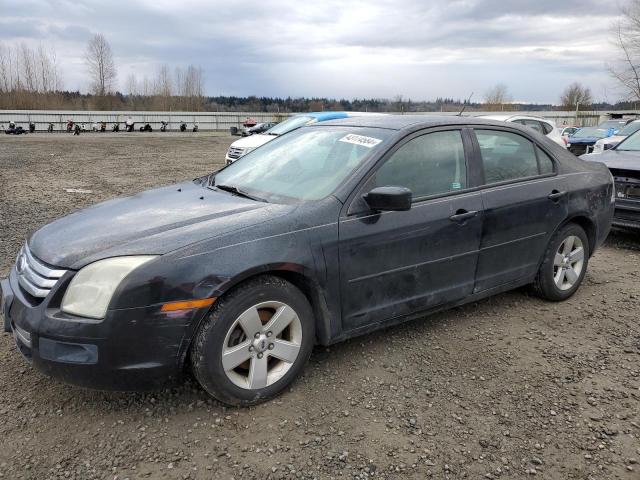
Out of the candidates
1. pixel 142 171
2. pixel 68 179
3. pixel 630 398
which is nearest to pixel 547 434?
pixel 630 398

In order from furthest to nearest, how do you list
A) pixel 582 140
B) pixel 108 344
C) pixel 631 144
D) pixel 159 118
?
pixel 159 118, pixel 582 140, pixel 631 144, pixel 108 344

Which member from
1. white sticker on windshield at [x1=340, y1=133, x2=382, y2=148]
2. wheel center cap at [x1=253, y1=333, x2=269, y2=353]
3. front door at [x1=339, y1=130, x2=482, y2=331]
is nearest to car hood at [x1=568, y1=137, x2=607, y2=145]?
front door at [x1=339, y1=130, x2=482, y2=331]

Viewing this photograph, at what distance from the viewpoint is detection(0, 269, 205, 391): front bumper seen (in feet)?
8.29

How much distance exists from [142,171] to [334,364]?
12.2 meters

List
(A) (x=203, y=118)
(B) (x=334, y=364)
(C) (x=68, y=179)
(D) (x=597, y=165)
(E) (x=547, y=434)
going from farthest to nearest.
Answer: (A) (x=203, y=118), (C) (x=68, y=179), (D) (x=597, y=165), (B) (x=334, y=364), (E) (x=547, y=434)

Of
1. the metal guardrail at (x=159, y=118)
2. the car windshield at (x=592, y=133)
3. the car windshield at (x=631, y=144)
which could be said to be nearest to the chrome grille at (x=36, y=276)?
the car windshield at (x=631, y=144)

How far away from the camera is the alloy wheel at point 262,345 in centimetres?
280

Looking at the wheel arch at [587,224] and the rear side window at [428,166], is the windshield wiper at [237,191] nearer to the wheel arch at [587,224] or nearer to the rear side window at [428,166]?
the rear side window at [428,166]

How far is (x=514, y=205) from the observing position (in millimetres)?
3959

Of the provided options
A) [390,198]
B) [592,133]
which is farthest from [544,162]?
[592,133]

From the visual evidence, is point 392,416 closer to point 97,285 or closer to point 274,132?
point 97,285

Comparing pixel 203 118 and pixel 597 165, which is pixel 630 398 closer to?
pixel 597 165

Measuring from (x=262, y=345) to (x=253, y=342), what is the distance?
0.06 m

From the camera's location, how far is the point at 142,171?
46.7 feet
